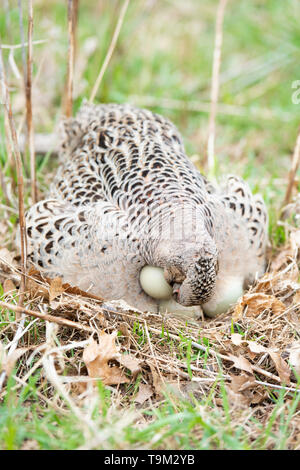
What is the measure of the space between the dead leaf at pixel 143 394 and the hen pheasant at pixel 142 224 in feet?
1.94

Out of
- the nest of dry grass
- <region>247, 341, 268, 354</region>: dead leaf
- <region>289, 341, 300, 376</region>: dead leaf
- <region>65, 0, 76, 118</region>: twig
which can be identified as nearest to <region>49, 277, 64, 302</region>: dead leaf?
the nest of dry grass

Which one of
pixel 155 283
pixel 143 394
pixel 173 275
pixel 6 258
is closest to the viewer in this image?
pixel 143 394

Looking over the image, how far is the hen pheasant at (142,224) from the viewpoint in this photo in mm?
3414

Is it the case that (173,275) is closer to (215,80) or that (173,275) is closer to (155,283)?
(155,283)

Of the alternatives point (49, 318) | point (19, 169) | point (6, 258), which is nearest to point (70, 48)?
point (19, 169)

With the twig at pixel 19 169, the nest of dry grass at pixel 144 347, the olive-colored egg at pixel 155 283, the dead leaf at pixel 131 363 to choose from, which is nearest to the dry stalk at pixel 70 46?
the twig at pixel 19 169

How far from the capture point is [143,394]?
307 cm

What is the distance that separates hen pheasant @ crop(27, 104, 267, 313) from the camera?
341cm

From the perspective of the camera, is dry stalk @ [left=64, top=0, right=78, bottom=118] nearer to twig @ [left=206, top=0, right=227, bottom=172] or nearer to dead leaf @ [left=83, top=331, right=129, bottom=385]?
twig @ [left=206, top=0, right=227, bottom=172]

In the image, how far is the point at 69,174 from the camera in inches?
165

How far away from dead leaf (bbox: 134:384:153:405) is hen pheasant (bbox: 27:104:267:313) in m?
0.59

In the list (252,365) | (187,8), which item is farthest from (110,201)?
(187,8)

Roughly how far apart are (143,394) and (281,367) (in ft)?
2.53

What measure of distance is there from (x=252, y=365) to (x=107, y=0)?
5106mm
